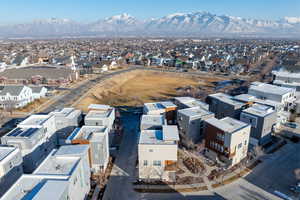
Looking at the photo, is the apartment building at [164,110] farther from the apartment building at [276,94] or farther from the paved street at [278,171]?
the apartment building at [276,94]

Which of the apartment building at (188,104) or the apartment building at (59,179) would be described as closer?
the apartment building at (59,179)

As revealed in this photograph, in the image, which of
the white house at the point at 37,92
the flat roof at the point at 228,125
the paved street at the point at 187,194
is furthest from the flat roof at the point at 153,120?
the white house at the point at 37,92

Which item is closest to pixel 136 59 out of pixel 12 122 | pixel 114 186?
pixel 12 122

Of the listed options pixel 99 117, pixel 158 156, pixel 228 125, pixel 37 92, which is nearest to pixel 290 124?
pixel 228 125

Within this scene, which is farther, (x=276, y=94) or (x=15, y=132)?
(x=276, y=94)

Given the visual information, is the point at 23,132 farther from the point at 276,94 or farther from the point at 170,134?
the point at 276,94

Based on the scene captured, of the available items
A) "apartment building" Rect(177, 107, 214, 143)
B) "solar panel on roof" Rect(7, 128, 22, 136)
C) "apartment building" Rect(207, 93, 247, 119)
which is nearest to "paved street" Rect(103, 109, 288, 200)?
"apartment building" Rect(177, 107, 214, 143)

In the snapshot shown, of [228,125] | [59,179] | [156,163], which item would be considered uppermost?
[228,125]

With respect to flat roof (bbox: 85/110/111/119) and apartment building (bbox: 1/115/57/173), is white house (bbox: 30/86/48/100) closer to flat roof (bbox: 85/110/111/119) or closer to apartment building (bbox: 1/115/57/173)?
apartment building (bbox: 1/115/57/173)
